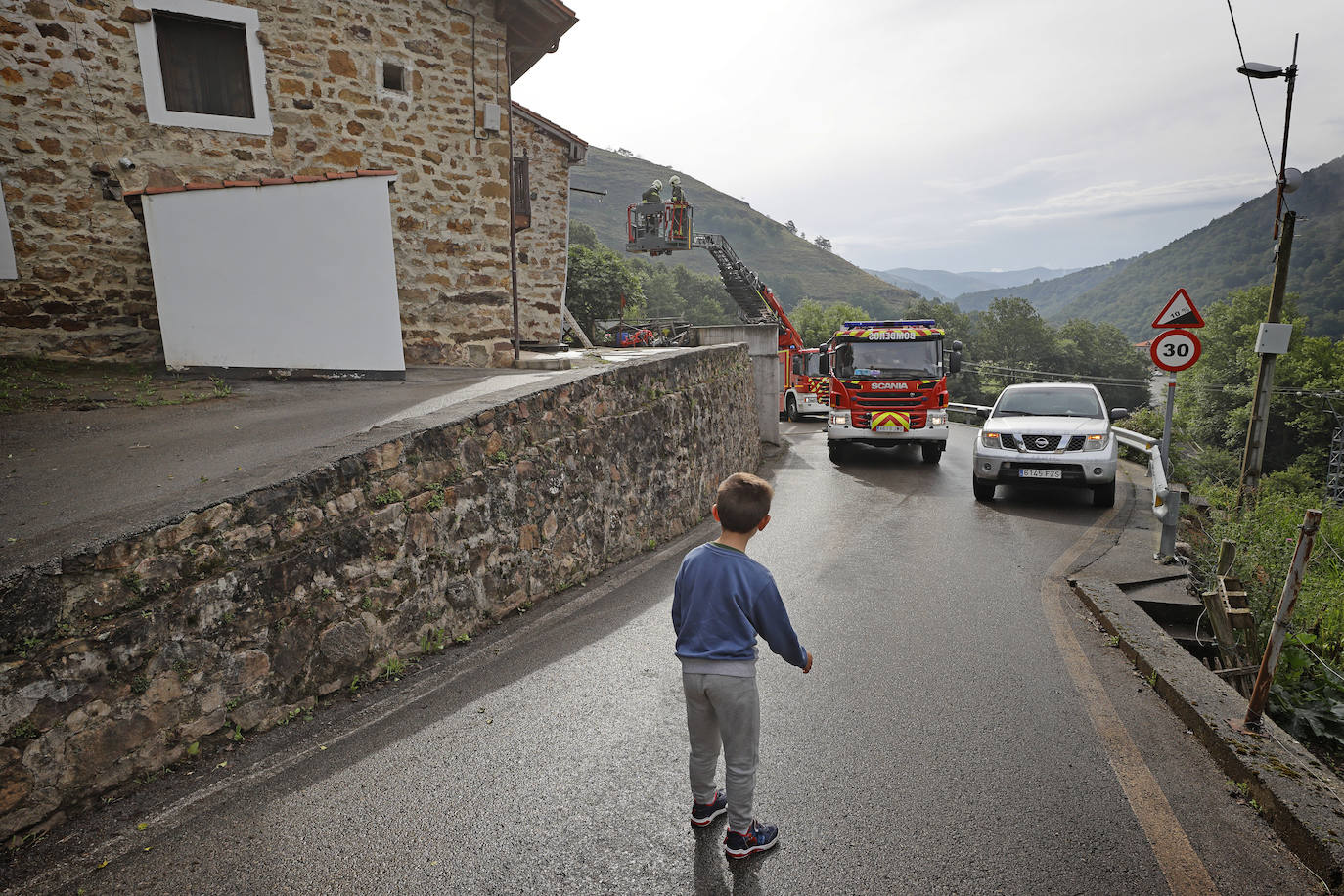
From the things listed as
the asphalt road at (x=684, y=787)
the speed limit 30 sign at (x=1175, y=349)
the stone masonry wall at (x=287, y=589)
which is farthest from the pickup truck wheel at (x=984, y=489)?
the stone masonry wall at (x=287, y=589)

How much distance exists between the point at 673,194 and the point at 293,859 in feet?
88.5

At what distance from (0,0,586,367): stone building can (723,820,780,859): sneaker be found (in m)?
7.95

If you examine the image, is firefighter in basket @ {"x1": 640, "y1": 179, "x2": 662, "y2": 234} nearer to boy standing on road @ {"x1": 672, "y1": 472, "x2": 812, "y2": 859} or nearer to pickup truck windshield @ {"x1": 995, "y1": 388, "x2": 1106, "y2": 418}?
pickup truck windshield @ {"x1": 995, "y1": 388, "x2": 1106, "y2": 418}

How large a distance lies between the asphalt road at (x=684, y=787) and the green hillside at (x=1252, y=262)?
Answer: 393ft

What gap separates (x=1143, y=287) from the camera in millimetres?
186625

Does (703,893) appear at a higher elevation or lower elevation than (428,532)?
lower

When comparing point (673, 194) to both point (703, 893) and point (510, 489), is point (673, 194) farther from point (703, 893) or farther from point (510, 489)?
point (703, 893)

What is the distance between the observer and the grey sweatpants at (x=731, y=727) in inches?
112

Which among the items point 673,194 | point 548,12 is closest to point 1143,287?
point 673,194

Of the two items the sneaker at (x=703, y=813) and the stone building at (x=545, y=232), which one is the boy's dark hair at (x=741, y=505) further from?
the stone building at (x=545, y=232)

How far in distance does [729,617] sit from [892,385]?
1192 centimetres

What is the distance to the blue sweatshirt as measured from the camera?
9.37 feet

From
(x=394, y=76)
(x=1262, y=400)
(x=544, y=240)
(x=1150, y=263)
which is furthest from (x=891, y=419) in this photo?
(x=1150, y=263)

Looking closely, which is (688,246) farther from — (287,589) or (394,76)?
(287,589)
